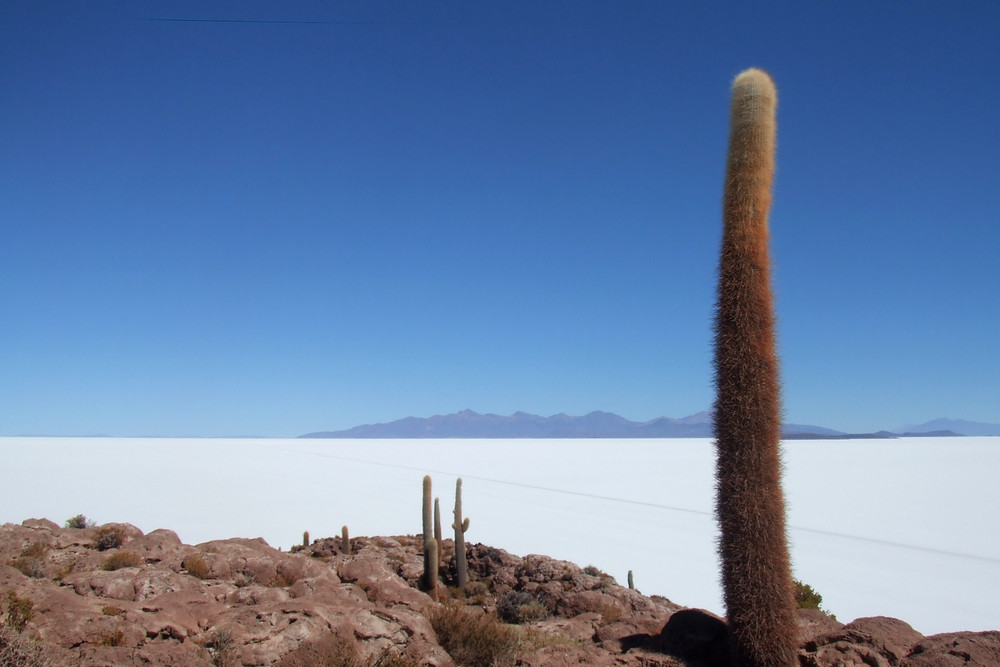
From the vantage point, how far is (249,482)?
39.6 metres

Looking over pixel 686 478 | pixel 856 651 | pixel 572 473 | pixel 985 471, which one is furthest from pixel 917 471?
pixel 856 651

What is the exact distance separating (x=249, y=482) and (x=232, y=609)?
33.2m

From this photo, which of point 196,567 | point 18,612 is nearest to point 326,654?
point 18,612

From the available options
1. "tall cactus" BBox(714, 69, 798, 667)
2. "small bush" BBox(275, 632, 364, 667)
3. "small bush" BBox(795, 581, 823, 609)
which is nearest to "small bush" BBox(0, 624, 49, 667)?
"small bush" BBox(275, 632, 364, 667)

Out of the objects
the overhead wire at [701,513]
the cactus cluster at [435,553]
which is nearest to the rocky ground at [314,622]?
the cactus cluster at [435,553]

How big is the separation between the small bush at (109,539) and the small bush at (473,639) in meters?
7.03

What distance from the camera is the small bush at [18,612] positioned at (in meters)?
6.85

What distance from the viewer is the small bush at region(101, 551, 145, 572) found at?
11227 mm

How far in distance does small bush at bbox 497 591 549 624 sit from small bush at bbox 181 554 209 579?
16.4 feet

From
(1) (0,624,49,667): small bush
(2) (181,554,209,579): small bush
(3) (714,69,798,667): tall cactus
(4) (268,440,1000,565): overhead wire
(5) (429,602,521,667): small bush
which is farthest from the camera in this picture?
(4) (268,440,1000,565): overhead wire

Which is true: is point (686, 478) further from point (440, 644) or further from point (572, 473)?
point (440, 644)

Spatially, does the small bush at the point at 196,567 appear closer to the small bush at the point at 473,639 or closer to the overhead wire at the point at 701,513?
the small bush at the point at 473,639

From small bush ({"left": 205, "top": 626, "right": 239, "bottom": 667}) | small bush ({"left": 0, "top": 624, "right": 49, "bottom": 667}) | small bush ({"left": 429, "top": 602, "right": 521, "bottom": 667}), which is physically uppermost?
small bush ({"left": 0, "top": 624, "right": 49, "bottom": 667})

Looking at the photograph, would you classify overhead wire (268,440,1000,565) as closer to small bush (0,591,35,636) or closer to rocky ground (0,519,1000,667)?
rocky ground (0,519,1000,667)
